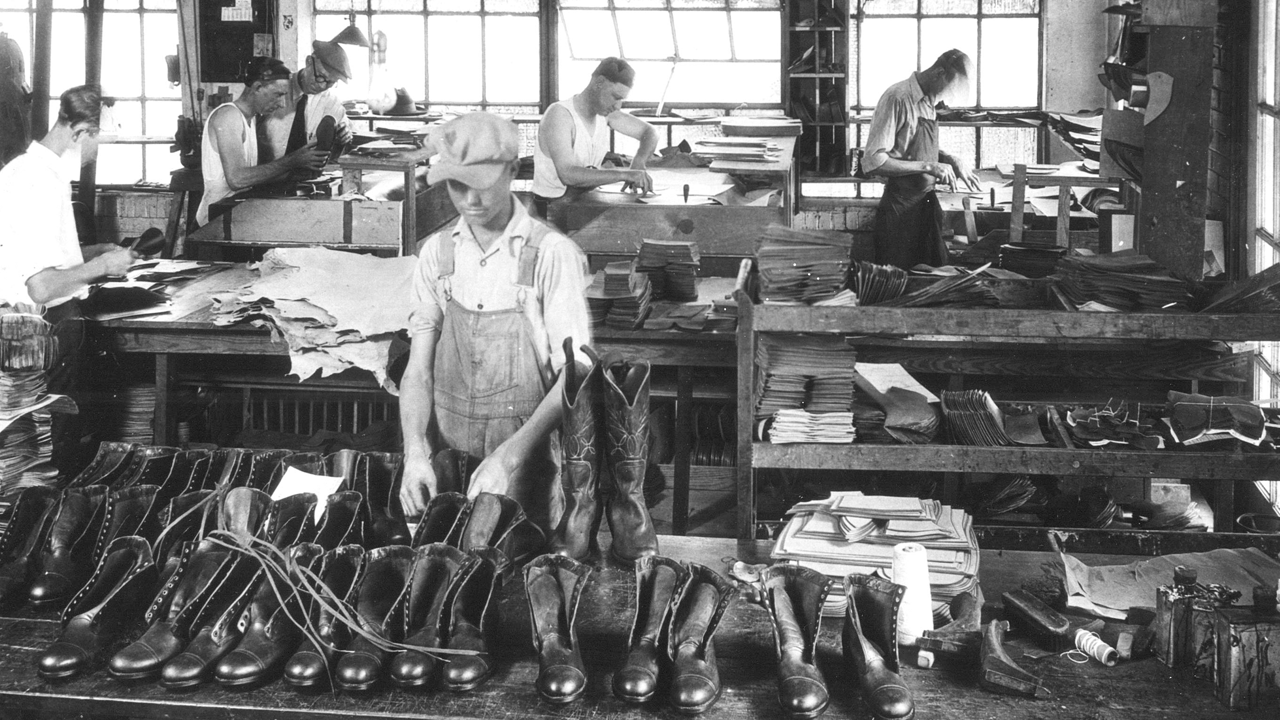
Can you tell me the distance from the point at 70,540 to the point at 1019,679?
2.16 metres

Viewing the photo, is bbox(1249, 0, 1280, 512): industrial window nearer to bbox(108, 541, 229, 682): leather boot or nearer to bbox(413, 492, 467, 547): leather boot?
bbox(413, 492, 467, 547): leather boot

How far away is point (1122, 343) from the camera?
4.95 m

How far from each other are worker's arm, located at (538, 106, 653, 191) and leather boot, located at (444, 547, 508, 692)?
13.1 feet

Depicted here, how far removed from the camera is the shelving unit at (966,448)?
326 centimetres

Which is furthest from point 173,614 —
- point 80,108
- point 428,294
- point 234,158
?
point 234,158

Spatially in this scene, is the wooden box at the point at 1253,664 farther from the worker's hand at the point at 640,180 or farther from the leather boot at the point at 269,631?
the worker's hand at the point at 640,180

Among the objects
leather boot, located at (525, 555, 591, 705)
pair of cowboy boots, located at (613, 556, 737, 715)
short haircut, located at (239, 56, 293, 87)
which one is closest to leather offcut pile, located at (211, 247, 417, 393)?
short haircut, located at (239, 56, 293, 87)

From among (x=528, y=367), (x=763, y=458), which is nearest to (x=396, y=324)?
(x=528, y=367)

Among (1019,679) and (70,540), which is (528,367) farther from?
(1019,679)

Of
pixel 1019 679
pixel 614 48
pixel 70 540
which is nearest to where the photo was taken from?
pixel 1019 679

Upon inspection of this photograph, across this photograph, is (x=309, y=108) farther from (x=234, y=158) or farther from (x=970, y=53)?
(x=970, y=53)

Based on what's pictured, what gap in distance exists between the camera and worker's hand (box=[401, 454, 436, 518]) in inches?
134

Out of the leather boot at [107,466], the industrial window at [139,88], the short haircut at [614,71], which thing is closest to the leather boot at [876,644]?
the leather boot at [107,466]

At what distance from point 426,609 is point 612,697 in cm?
48
